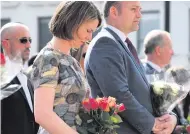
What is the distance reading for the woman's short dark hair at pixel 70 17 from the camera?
3.29m

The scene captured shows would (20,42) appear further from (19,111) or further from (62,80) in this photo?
(62,80)

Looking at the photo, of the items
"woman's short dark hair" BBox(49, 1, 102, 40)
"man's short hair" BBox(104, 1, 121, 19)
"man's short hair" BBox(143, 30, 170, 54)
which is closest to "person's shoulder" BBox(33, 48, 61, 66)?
"woman's short dark hair" BBox(49, 1, 102, 40)

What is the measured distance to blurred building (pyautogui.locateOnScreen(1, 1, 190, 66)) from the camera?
20219mm

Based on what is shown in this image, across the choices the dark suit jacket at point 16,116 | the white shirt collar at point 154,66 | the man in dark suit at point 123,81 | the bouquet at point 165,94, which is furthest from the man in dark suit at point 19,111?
the white shirt collar at point 154,66

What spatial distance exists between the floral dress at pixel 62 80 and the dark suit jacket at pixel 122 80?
0.54 metres

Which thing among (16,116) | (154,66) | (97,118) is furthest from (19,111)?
(154,66)

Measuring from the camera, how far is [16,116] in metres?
4.46

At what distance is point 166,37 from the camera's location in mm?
6180

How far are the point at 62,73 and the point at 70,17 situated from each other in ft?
1.07

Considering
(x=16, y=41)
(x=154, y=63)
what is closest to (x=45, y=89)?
(x=16, y=41)

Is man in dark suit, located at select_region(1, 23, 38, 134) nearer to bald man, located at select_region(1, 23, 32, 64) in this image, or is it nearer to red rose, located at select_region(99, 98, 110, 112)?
bald man, located at select_region(1, 23, 32, 64)

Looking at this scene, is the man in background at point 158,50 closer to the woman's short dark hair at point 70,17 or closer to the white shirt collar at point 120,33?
the white shirt collar at point 120,33

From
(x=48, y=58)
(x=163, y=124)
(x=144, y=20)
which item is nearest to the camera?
(x=48, y=58)

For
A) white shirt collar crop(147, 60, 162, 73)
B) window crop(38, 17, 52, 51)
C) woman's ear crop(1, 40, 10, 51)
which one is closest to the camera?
woman's ear crop(1, 40, 10, 51)
